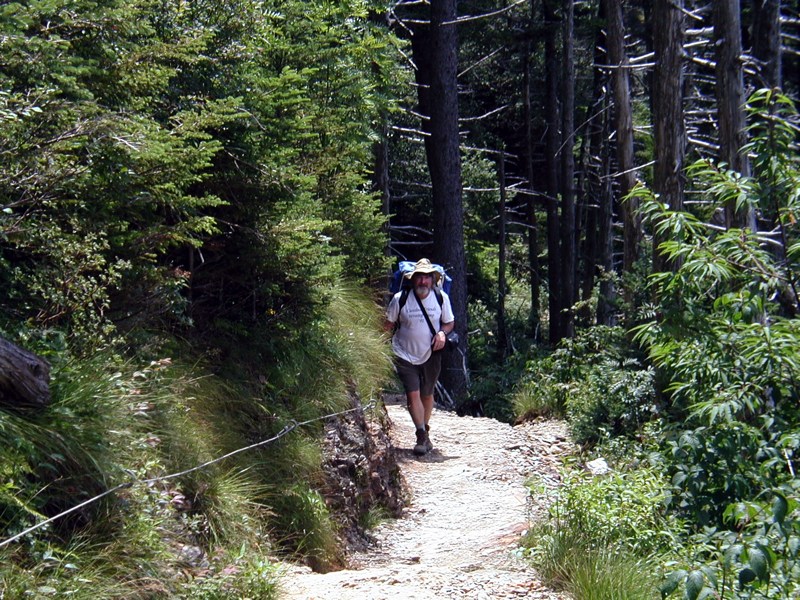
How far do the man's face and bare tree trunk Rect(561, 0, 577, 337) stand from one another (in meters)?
11.9

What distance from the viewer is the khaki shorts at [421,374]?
10047mm

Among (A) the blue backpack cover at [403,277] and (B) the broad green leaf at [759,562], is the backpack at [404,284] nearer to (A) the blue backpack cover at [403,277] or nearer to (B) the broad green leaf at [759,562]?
(A) the blue backpack cover at [403,277]

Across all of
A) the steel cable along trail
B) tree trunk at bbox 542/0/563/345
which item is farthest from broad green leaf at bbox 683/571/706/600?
tree trunk at bbox 542/0/563/345

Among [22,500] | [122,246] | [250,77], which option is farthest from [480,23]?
[22,500]

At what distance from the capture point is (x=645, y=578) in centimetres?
514

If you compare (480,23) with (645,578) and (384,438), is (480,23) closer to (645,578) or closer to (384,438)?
(384,438)

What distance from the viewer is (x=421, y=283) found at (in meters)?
9.93

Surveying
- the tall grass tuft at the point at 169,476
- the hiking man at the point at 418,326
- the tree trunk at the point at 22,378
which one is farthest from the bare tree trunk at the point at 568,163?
the tree trunk at the point at 22,378

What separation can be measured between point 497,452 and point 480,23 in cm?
1667

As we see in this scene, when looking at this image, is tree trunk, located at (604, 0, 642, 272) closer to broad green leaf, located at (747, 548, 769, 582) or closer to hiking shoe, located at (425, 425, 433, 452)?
hiking shoe, located at (425, 425, 433, 452)

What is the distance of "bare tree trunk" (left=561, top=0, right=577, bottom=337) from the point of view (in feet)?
70.9

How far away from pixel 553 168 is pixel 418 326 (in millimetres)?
16852

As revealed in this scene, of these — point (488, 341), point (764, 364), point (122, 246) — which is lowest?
point (488, 341)

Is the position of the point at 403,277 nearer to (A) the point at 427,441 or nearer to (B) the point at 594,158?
(A) the point at 427,441
